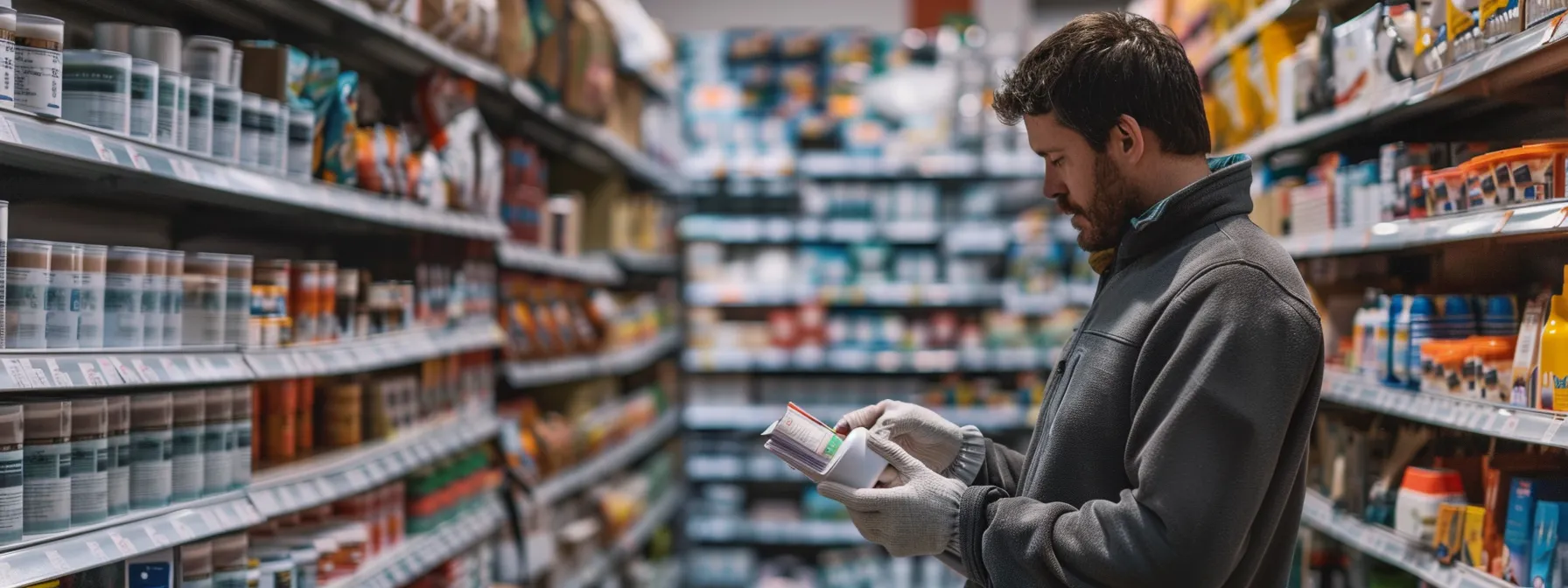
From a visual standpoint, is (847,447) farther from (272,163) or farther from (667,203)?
(667,203)

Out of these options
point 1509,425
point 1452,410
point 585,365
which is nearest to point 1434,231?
point 1452,410

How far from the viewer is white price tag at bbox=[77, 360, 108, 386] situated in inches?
72.2

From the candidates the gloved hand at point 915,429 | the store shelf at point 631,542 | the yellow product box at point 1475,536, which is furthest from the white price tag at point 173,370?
the store shelf at point 631,542

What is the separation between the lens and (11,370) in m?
1.70

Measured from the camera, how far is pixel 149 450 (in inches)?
81.5

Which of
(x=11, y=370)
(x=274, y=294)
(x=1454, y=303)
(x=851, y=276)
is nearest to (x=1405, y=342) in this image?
(x=1454, y=303)

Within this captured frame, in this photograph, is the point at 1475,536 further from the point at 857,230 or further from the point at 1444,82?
the point at 857,230

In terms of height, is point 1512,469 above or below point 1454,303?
below

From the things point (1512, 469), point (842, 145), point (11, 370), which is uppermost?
point (842, 145)

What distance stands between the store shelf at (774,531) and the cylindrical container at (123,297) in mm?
4858

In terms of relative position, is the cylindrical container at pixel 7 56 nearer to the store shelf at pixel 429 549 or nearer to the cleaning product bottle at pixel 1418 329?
the store shelf at pixel 429 549

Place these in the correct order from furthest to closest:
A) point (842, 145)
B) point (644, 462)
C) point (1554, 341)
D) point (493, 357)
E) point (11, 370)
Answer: point (842, 145), point (644, 462), point (493, 357), point (1554, 341), point (11, 370)

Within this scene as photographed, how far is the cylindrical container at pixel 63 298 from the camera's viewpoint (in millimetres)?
1853

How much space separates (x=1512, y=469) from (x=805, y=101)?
501 cm
